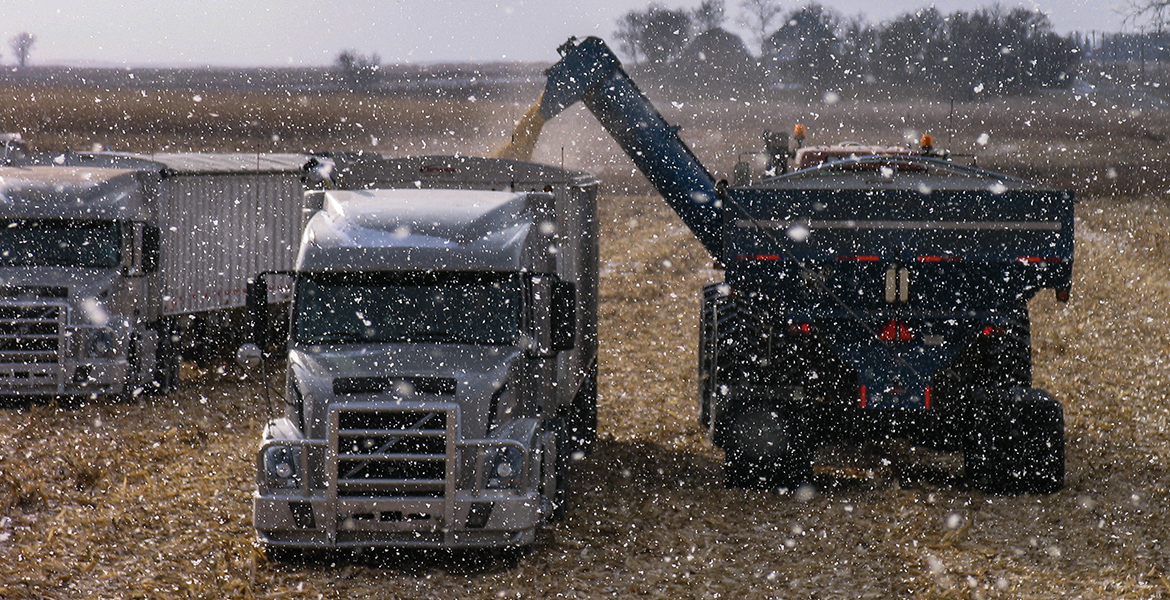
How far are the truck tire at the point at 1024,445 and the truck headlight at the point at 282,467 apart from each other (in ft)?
22.3

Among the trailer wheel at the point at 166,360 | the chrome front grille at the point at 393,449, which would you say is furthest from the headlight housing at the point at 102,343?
the chrome front grille at the point at 393,449

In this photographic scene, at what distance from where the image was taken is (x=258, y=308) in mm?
11141

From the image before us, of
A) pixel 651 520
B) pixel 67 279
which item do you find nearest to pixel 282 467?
pixel 651 520

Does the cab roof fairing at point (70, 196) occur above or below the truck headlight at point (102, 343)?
above

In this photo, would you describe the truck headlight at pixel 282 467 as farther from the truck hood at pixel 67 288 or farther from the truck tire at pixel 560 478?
the truck hood at pixel 67 288

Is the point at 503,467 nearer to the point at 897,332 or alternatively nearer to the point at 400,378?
the point at 400,378

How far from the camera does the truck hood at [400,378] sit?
10.6 m

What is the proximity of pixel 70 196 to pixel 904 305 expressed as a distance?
38.5 feet

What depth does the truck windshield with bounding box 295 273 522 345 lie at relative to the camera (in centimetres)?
1123

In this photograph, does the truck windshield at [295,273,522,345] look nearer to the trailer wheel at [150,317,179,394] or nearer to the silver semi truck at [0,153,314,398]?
the silver semi truck at [0,153,314,398]

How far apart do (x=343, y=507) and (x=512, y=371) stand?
1.72 metres

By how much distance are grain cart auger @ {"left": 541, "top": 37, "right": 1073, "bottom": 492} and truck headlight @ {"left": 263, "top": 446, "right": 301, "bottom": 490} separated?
15.4 ft

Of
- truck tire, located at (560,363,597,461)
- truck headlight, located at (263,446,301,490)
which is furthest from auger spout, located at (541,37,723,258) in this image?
truck headlight, located at (263,446,301,490)

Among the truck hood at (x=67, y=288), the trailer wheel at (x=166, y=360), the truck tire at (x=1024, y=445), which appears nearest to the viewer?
the truck tire at (x=1024, y=445)
